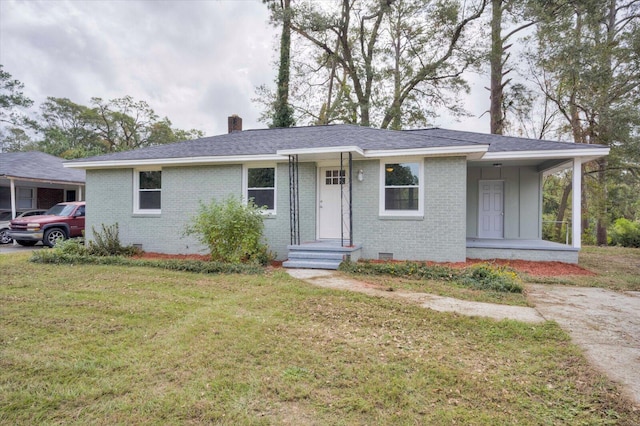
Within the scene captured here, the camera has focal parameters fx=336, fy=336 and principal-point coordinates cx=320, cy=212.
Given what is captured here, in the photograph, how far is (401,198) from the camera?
877 cm

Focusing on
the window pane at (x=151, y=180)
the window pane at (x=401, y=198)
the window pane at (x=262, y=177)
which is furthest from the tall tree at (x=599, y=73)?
the window pane at (x=151, y=180)

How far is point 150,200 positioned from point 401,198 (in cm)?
772

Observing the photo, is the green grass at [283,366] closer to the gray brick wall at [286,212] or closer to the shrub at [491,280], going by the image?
the shrub at [491,280]

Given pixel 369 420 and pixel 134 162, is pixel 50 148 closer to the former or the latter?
pixel 134 162

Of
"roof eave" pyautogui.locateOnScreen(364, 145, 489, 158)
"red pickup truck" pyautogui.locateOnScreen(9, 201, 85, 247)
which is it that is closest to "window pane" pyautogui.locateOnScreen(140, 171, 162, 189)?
"red pickup truck" pyautogui.locateOnScreen(9, 201, 85, 247)

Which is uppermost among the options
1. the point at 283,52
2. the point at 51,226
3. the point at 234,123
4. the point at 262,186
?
the point at 283,52

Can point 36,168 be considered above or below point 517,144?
above

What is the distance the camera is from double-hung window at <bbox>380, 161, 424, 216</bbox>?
28.3 ft

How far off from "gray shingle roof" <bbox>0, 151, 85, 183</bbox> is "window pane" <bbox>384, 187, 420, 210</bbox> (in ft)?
47.6

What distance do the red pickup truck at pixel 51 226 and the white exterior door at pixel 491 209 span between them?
1406cm

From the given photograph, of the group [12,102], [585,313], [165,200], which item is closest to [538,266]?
[585,313]

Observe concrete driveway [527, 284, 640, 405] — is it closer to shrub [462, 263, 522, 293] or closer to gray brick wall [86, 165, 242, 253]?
shrub [462, 263, 522, 293]

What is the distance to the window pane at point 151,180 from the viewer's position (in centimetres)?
1059

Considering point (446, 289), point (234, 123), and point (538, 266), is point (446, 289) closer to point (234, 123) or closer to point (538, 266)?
point (538, 266)
